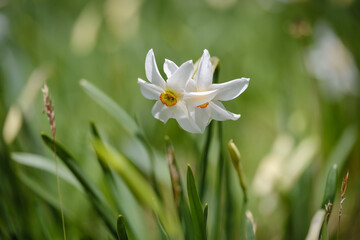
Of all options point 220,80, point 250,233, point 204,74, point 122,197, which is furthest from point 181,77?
point 220,80

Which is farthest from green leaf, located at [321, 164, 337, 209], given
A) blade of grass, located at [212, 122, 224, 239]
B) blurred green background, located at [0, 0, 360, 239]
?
blurred green background, located at [0, 0, 360, 239]

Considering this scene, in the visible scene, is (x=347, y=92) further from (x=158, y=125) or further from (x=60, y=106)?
(x=60, y=106)

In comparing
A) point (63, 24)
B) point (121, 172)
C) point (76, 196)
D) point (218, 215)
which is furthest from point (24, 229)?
point (63, 24)

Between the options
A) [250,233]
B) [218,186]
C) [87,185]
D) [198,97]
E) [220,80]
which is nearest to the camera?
[198,97]

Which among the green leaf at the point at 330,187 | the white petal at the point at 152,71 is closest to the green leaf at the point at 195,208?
the white petal at the point at 152,71

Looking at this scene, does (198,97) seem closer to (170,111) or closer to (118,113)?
(170,111)

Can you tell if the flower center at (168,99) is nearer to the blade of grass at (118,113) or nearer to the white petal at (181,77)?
the white petal at (181,77)
